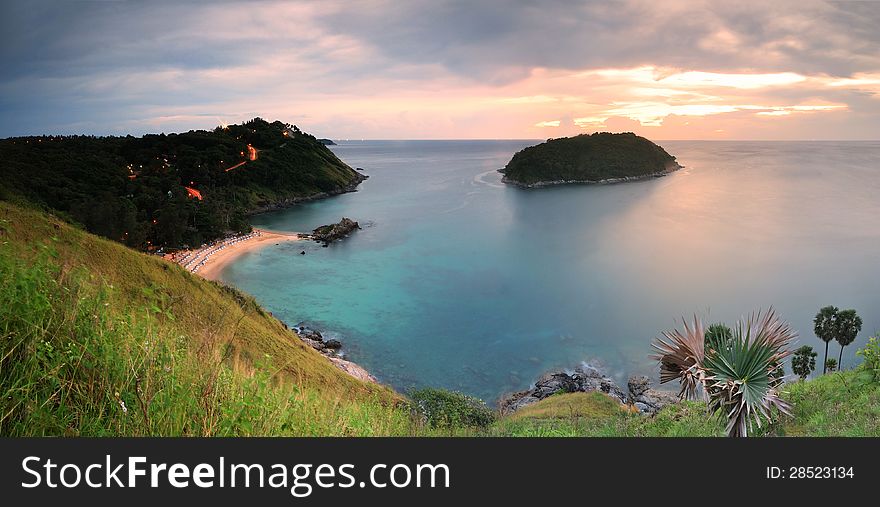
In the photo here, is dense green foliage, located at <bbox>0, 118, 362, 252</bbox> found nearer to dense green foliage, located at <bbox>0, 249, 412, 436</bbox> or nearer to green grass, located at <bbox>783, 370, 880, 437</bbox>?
dense green foliage, located at <bbox>0, 249, 412, 436</bbox>

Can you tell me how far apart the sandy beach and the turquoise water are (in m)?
1.31

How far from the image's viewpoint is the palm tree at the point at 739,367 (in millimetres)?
6914

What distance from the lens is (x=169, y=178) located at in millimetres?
67500

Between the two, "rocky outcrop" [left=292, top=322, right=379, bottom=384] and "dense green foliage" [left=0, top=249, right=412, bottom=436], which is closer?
"dense green foliage" [left=0, top=249, right=412, bottom=436]

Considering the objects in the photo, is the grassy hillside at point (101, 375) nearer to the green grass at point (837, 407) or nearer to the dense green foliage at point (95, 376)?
the dense green foliage at point (95, 376)

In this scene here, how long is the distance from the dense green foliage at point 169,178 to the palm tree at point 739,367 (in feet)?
65.7

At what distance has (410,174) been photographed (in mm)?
133375

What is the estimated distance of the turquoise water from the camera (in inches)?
1217

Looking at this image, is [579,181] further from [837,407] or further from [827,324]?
[837,407]

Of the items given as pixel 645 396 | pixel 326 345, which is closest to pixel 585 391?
pixel 645 396

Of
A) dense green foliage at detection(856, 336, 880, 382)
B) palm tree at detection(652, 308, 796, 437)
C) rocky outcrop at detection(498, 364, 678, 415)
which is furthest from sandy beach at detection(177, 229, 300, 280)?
dense green foliage at detection(856, 336, 880, 382)
